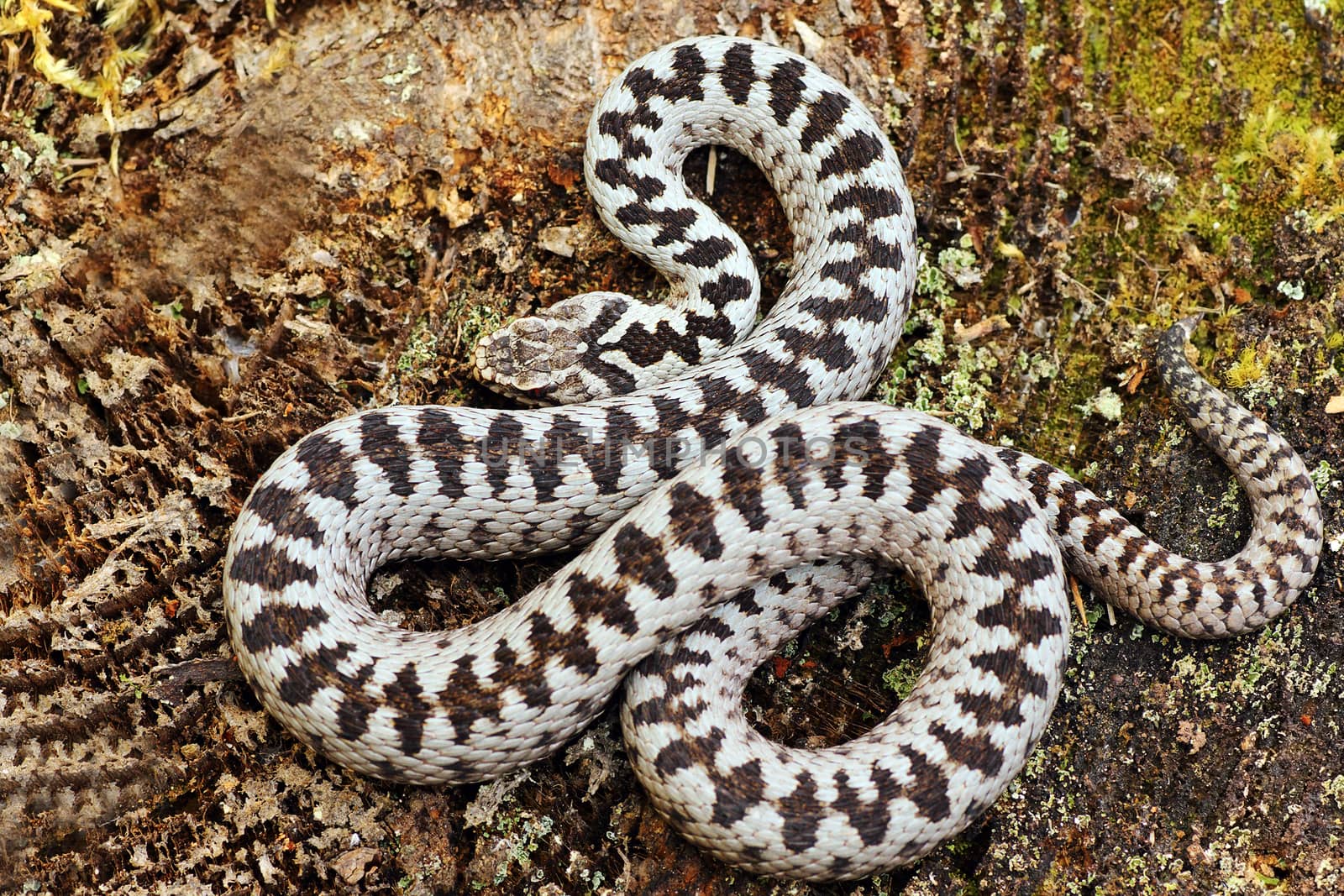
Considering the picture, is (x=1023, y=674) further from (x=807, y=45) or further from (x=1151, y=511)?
(x=807, y=45)

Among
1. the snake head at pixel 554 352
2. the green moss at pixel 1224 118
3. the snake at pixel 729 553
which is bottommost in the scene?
the snake at pixel 729 553

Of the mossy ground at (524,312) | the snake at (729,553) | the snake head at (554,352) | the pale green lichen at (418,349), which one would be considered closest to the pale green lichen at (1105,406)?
the mossy ground at (524,312)

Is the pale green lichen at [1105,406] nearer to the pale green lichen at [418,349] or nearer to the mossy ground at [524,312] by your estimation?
the mossy ground at [524,312]

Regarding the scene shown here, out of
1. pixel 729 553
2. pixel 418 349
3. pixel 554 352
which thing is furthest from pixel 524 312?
pixel 729 553

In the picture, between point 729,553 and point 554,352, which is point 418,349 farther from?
point 729,553

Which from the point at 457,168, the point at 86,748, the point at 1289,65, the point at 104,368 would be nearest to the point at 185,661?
the point at 86,748
